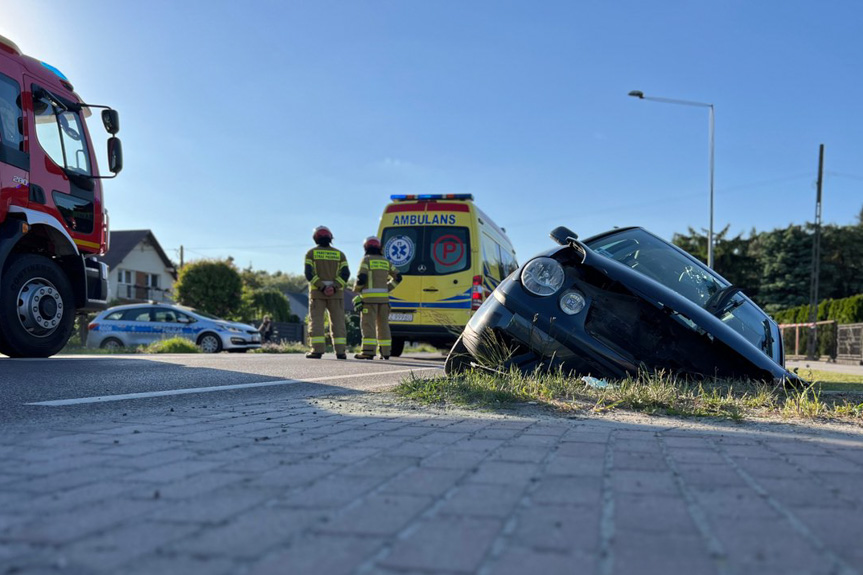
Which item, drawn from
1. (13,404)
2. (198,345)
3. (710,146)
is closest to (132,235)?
(198,345)

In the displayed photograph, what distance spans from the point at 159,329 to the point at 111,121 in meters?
10.6

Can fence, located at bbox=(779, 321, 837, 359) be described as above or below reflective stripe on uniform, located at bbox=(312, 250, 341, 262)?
below

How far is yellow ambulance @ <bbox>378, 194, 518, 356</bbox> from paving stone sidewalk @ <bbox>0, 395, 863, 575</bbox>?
919cm

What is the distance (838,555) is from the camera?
62.0 inches

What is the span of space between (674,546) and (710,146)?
26802mm

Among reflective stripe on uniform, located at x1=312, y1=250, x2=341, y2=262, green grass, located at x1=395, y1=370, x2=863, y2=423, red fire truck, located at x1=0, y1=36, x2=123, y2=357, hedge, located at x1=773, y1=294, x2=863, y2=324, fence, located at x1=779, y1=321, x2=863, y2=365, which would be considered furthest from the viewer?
hedge, located at x1=773, y1=294, x2=863, y2=324

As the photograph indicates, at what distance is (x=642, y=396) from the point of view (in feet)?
13.6

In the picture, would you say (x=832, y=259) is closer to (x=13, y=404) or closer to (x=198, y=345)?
(x=198, y=345)

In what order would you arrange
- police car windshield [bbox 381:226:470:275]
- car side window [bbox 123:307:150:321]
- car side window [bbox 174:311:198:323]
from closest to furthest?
police car windshield [bbox 381:226:470:275] < car side window [bbox 123:307:150:321] < car side window [bbox 174:311:198:323]

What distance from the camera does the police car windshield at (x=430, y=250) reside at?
41.4ft

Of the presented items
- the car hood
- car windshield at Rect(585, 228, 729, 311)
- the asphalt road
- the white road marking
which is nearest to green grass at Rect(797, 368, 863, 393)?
the car hood

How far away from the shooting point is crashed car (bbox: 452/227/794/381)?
4.87 metres

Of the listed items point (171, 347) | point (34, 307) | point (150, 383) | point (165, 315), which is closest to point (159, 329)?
point (165, 315)

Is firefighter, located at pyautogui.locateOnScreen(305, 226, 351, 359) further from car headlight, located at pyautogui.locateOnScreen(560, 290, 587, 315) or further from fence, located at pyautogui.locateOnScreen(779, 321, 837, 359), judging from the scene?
fence, located at pyautogui.locateOnScreen(779, 321, 837, 359)
